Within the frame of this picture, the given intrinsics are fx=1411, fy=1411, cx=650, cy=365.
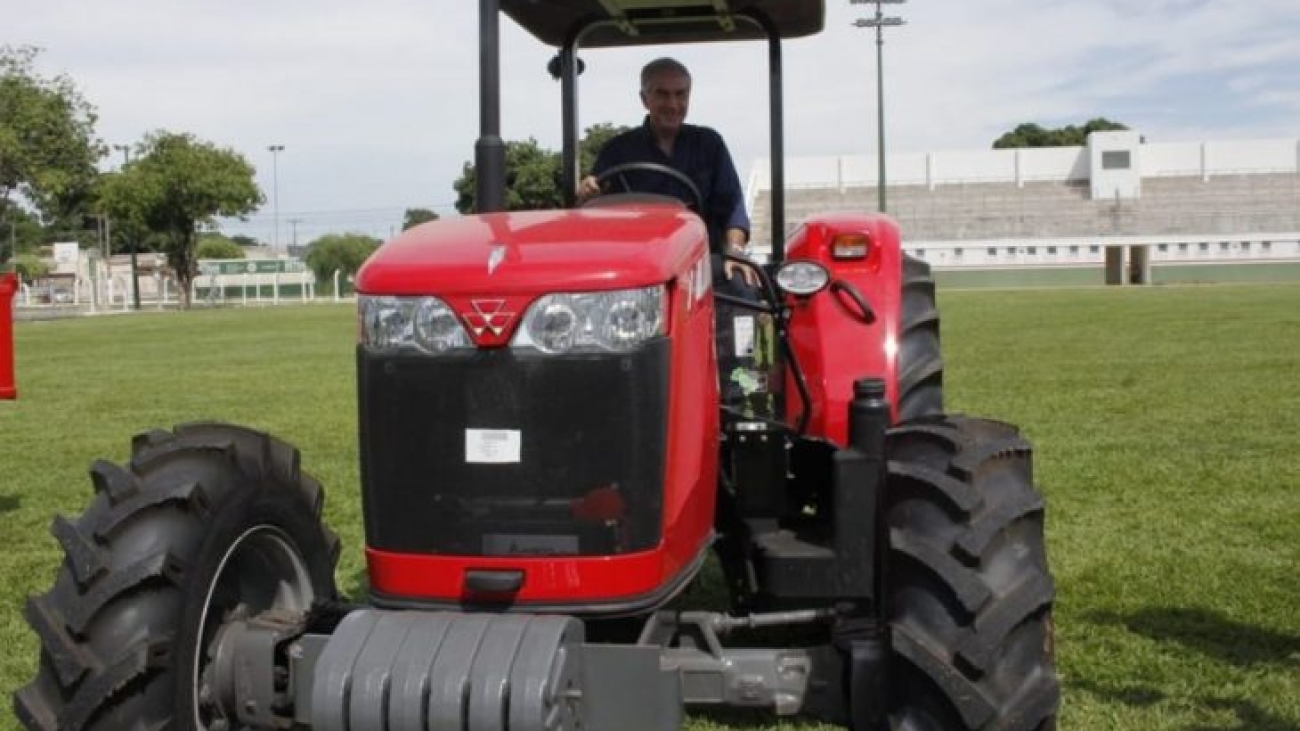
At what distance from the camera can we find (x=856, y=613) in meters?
3.90

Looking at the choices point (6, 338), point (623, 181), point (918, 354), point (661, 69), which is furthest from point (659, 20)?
point (6, 338)

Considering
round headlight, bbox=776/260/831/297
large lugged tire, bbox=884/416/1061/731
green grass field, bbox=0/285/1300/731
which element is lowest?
green grass field, bbox=0/285/1300/731

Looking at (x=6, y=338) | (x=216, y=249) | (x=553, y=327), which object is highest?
(x=216, y=249)

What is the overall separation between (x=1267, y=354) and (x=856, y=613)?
1512 centimetres

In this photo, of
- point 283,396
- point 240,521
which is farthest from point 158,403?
point 240,521

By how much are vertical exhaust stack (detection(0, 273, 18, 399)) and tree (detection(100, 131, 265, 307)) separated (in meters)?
59.4

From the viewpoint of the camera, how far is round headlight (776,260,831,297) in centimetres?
412

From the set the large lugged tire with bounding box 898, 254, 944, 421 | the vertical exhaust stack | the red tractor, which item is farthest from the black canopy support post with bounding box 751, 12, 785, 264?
the vertical exhaust stack

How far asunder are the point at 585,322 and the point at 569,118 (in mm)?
2050

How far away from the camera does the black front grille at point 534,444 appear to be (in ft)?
10.7

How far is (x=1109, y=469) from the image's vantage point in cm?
895

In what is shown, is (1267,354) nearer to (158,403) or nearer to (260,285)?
(158,403)

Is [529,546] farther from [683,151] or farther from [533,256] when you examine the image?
[683,151]

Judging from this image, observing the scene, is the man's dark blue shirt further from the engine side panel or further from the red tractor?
the red tractor
